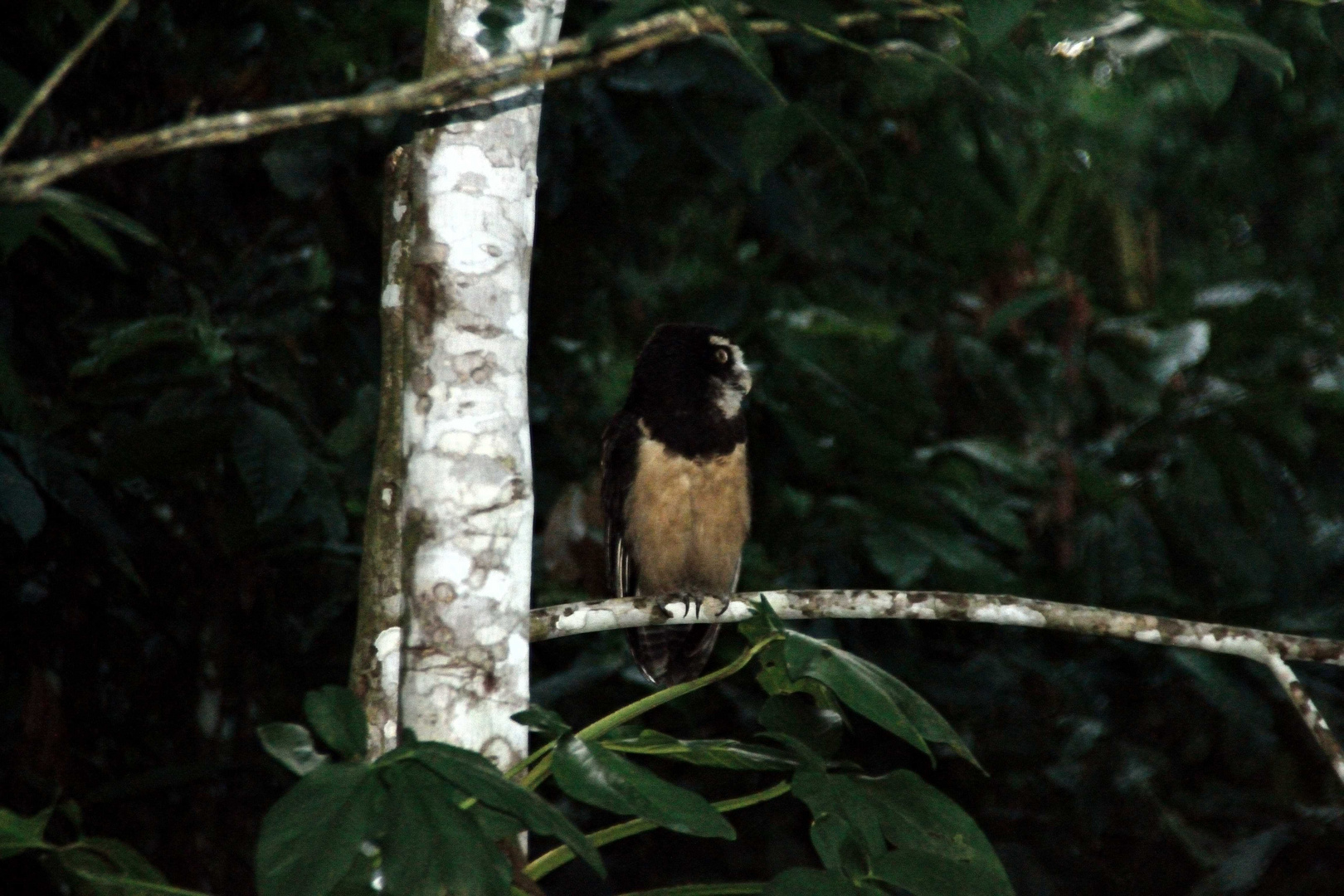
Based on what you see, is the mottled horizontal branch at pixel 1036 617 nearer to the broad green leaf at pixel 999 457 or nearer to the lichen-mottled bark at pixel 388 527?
the lichen-mottled bark at pixel 388 527

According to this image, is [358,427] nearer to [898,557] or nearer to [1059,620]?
[898,557]

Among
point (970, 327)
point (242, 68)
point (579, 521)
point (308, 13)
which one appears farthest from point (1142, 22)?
point (970, 327)

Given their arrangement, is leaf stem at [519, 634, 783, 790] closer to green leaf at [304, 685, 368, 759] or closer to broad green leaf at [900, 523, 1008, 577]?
green leaf at [304, 685, 368, 759]

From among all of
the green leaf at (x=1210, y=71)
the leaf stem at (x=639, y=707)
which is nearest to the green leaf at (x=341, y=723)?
the leaf stem at (x=639, y=707)

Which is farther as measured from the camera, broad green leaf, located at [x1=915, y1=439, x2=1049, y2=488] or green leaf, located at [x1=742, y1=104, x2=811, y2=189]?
broad green leaf, located at [x1=915, y1=439, x2=1049, y2=488]

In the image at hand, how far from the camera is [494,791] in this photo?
1.37m

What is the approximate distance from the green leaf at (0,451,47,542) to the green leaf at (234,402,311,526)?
0.45 m

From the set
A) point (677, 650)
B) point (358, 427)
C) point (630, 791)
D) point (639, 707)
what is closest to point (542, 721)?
point (630, 791)

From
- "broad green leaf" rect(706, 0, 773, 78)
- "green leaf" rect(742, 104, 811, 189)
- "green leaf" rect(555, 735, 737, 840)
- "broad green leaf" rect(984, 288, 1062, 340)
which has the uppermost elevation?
"broad green leaf" rect(984, 288, 1062, 340)

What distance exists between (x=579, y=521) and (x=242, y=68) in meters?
1.87

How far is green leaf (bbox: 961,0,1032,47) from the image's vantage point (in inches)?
64.3

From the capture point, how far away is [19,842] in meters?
1.84

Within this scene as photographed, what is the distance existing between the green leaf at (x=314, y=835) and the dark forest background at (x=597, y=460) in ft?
6.13

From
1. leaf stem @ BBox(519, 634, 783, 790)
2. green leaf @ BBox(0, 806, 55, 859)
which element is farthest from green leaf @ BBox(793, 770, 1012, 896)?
green leaf @ BBox(0, 806, 55, 859)
